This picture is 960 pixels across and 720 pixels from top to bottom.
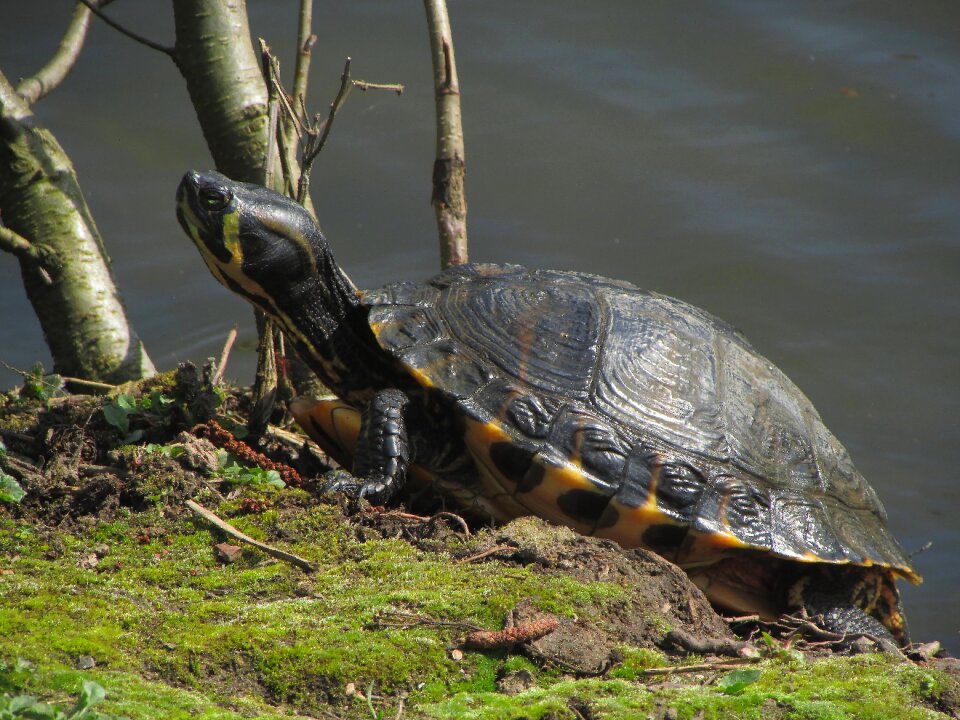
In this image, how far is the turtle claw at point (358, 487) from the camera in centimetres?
420

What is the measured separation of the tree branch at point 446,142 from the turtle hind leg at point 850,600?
2.81 metres

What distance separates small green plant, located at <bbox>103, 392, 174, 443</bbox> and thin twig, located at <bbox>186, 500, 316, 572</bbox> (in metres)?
0.87

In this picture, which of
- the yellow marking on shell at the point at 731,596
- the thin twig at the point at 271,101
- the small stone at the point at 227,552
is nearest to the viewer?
the small stone at the point at 227,552

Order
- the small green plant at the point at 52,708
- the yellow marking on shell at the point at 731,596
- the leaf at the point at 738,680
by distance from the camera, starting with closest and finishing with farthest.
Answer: the small green plant at the point at 52,708 → the leaf at the point at 738,680 → the yellow marking on shell at the point at 731,596

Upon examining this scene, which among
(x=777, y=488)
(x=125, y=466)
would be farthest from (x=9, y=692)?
(x=777, y=488)

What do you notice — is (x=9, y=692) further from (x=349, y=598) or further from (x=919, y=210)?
(x=919, y=210)

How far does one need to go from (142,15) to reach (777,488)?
10166 millimetres

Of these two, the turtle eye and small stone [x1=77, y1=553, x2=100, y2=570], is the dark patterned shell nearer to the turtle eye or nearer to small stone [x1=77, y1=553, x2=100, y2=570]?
the turtle eye

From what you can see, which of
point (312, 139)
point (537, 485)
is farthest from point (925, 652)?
point (312, 139)

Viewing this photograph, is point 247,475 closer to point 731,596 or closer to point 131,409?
point 131,409

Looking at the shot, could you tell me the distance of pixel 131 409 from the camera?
4734mm

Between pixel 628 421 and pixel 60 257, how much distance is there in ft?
11.5

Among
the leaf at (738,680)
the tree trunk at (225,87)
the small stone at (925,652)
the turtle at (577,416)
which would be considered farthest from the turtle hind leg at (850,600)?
the tree trunk at (225,87)

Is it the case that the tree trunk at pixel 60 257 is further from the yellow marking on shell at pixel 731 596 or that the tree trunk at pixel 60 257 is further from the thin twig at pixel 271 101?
the yellow marking on shell at pixel 731 596
